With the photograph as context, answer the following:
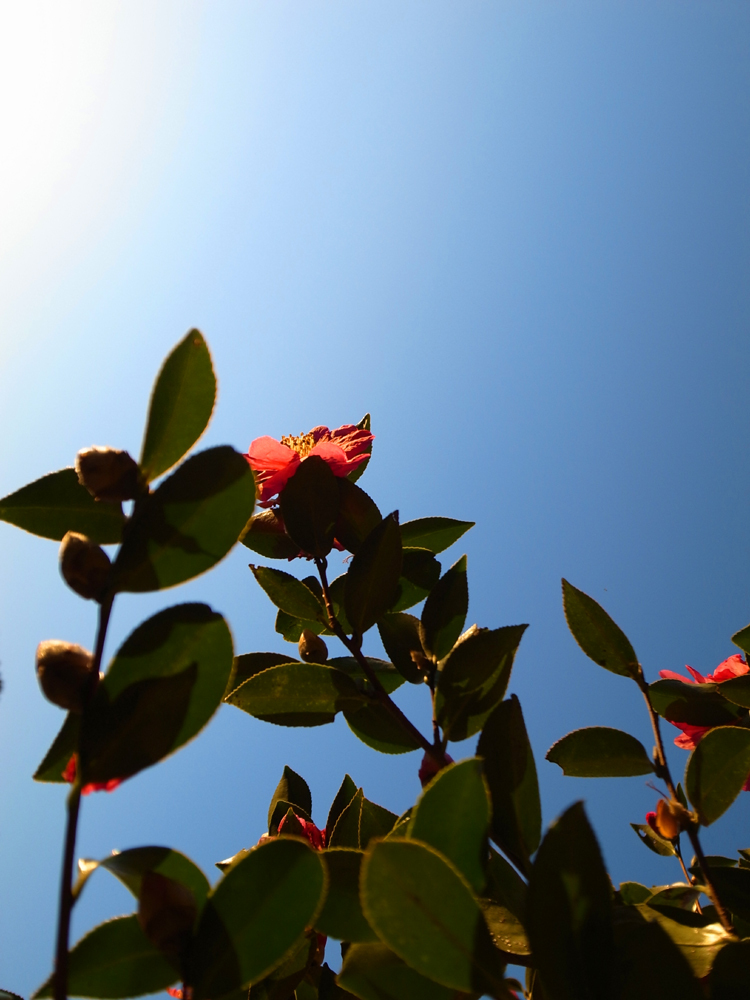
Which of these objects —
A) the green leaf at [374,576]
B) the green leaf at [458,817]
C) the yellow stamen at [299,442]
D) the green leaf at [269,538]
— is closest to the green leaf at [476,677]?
the green leaf at [374,576]

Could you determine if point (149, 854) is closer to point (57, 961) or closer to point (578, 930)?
point (57, 961)

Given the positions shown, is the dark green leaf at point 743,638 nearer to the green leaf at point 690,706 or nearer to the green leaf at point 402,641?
the green leaf at point 690,706

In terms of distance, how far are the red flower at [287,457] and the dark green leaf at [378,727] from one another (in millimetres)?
319

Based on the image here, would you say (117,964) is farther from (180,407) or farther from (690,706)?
(690,706)

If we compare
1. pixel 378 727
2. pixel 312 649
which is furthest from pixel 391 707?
pixel 312 649

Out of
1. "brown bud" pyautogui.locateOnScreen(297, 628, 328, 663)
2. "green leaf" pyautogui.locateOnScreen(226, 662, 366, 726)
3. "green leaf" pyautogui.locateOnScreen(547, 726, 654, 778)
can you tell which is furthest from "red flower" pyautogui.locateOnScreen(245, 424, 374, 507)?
A: "green leaf" pyautogui.locateOnScreen(547, 726, 654, 778)

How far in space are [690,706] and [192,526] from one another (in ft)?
1.95

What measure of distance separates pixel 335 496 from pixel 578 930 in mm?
477

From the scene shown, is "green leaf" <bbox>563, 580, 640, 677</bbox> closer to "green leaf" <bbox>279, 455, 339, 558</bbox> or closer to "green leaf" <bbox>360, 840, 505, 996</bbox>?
"green leaf" <bbox>279, 455, 339, 558</bbox>

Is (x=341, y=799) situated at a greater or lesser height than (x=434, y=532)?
lesser

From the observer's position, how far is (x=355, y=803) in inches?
26.5

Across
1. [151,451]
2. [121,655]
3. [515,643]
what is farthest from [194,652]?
[515,643]

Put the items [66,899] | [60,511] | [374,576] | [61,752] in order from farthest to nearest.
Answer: [374,576]
[60,511]
[61,752]
[66,899]

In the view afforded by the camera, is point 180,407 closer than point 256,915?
No
